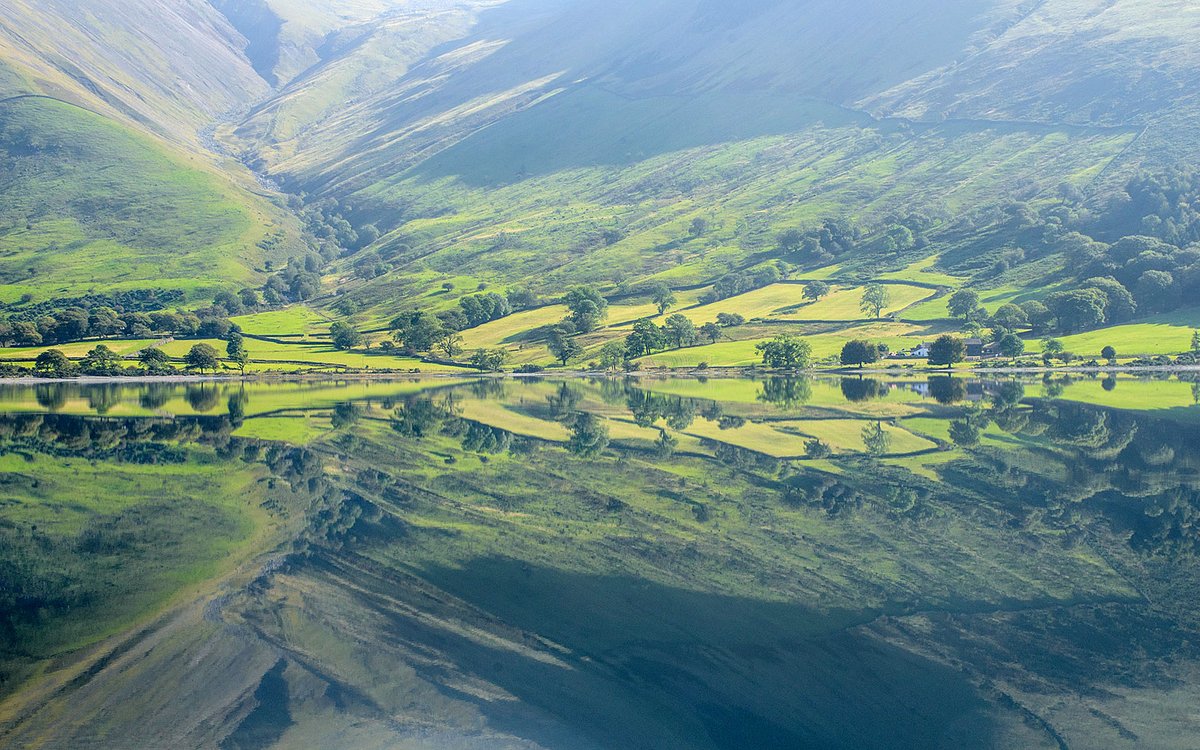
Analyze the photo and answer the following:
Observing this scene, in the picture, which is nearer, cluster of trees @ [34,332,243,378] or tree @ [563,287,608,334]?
cluster of trees @ [34,332,243,378]

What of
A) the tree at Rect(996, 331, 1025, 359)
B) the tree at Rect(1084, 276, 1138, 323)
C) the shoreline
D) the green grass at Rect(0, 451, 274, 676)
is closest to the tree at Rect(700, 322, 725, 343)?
the shoreline

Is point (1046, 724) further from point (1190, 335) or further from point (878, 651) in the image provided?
point (1190, 335)

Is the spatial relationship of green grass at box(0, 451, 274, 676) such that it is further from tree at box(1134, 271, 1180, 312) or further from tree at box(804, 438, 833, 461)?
tree at box(1134, 271, 1180, 312)

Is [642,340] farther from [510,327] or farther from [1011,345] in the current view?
[1011,345]

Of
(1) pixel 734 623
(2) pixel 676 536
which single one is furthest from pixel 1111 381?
A: (1) pixel 734 623

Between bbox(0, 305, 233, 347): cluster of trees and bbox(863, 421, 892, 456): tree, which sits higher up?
bbox(0, 305, 233, 347): cluster of trees

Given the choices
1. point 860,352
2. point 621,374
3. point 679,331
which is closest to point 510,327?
point 679,331
